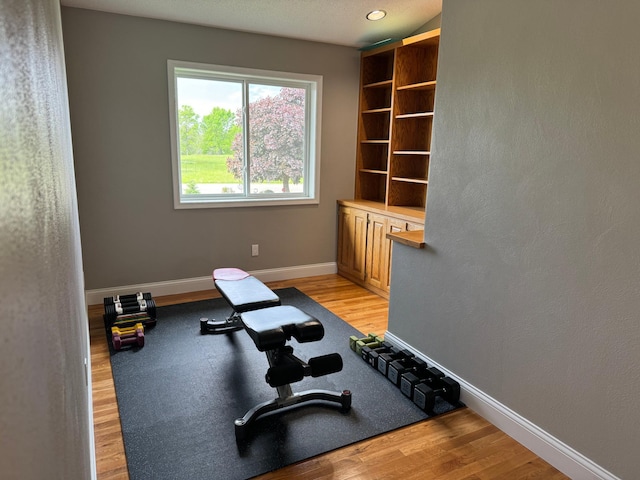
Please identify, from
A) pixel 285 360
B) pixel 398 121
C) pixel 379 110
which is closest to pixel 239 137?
pixel 379 110

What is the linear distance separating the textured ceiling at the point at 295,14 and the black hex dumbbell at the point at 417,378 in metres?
2.91

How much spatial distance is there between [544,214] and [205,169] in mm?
3055

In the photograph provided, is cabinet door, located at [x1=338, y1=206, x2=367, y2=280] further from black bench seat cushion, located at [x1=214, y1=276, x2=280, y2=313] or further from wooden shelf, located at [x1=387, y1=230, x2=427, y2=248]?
black bench seat cushion, located at [x1=214, y1=276, x2=280, y2=313]

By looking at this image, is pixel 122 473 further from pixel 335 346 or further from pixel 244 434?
pixel 335 346

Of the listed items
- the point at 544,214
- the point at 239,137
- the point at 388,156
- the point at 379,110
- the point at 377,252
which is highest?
the point at 379,110

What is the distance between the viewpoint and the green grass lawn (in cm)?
399

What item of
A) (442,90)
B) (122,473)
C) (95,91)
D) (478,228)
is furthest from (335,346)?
(95,91)

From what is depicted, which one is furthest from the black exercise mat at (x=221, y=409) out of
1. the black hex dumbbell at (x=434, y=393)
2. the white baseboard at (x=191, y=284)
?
the white baseboard at (x=191, y=284)

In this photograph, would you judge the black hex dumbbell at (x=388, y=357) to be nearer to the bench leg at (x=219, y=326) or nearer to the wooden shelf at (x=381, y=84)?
the bench leg at (x=219, y=326)

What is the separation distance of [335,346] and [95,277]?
2.20 meters

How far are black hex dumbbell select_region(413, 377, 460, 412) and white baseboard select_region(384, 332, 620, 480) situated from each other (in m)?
0.06

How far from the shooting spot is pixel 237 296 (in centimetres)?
269

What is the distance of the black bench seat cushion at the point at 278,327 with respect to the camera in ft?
6.90

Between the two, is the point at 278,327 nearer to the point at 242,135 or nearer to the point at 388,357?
the point at 388,357
